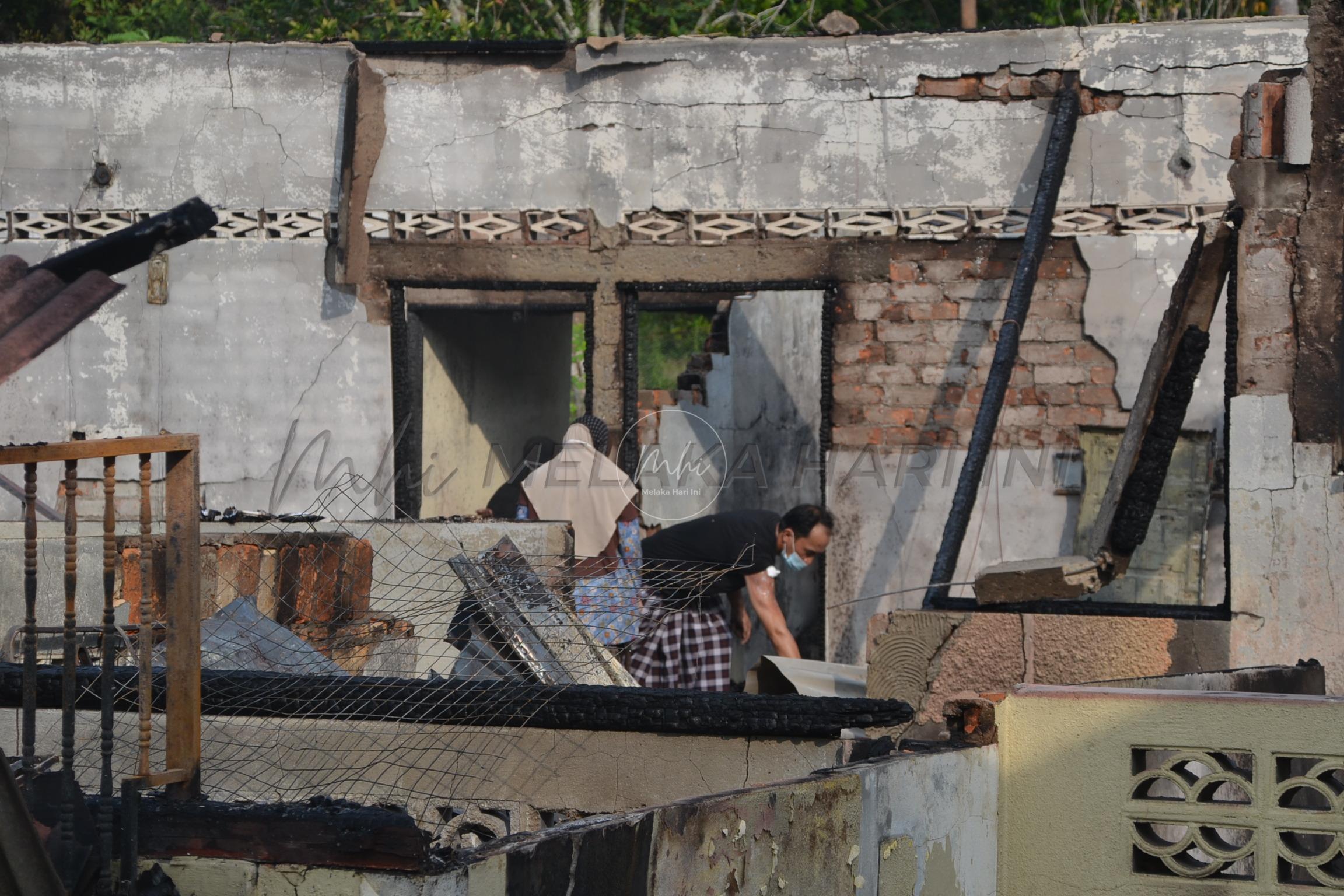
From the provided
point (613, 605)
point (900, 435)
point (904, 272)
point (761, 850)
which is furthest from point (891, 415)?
point (761, 850)

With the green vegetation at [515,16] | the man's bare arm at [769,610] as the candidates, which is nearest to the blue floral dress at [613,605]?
the man's bare arm at [769,610]

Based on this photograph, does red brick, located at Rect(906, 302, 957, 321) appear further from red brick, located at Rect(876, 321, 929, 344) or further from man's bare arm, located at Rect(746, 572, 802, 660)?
man's bare arm, located at Rect(746, 572, 802, 660)

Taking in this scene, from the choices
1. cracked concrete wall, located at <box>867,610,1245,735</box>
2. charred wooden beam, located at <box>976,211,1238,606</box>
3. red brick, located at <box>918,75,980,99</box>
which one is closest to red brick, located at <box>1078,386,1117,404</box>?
red brick, located at <box>918,75,980,99</box>

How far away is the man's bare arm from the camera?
702 centimetres

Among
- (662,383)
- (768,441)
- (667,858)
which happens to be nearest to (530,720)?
(667,858)

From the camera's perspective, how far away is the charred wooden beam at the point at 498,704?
4070 mm

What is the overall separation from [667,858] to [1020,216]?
21.0 ft

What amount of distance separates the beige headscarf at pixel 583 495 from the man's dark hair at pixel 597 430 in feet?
1.31

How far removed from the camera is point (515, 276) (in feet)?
28.8

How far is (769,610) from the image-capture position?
7.01m

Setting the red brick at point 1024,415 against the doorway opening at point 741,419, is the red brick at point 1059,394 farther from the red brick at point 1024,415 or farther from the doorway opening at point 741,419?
the doorway opening at point 741,419

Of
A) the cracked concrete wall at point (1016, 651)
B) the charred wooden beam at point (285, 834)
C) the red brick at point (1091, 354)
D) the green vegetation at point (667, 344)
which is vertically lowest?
the cracked concrete wall at point (1016, 651)

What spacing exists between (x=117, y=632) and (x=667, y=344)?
18254 mm

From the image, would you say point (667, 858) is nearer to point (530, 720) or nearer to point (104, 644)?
point (104, 644)
